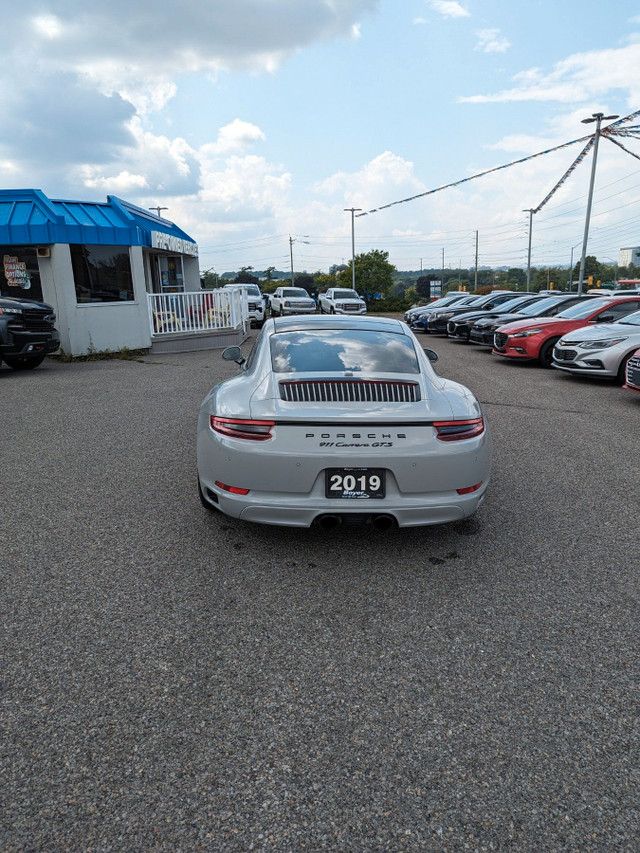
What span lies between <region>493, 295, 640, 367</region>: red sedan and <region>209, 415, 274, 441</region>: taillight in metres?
10.4

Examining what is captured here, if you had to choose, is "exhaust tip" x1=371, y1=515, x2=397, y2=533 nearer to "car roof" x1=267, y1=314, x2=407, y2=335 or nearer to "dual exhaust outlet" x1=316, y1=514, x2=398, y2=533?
"dual exhaust outlet" x1=316, y1=514, x2=398, y2=533

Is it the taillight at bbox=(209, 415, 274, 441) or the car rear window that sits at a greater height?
the car rear window

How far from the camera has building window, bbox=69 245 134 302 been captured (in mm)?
14453

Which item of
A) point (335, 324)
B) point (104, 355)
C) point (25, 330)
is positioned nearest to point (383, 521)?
point (335, 324)

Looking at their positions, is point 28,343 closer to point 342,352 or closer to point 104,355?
point 104,355

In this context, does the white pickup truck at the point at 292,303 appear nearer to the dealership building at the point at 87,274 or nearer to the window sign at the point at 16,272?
the dealership building at the point at 87,274

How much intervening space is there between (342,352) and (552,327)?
31.6ft

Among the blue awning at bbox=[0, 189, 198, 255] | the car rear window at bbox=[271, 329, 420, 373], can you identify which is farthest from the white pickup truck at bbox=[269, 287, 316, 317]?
the car rear window at bbox=[271, 329, 420, 373]

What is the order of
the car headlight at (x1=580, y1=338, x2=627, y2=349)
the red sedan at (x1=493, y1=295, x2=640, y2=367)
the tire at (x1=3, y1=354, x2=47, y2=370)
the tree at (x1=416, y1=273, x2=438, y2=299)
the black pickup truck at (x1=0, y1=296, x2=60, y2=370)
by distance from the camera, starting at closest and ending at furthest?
1. the car headlight at (x1=580, y1=338, x2=627, y2=349)
2. the black pickup truck at (x1=0, y1=296, x2=60, y2=370)
3. the red sedan at (x1=493, y1=295, x2=640, y2=367)
4. the tire at (x1=3, y1=354, x2=47, y2=370)
5. the tree at (x1=416, y1=273, x2=438, y2=299)

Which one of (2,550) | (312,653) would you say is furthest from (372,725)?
(2,550)

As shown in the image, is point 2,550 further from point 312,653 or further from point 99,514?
point 312,653

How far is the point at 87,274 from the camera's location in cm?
1461

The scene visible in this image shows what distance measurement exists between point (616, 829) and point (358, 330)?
11.4ft

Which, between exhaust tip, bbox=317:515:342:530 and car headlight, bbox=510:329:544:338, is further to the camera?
car headlight, bbox=510:329:544:338
